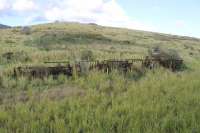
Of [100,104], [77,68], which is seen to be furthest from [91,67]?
[100,104]

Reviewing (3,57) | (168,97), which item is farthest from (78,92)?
(3,57)

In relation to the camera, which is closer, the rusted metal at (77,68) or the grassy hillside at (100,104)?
the grassy hillside at (100,104)

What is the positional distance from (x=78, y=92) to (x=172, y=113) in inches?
140

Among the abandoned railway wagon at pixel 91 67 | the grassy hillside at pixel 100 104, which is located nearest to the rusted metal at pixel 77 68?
the abandoned railway wagon at pixel 91 67

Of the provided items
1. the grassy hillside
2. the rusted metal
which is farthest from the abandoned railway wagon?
the grassy hillside

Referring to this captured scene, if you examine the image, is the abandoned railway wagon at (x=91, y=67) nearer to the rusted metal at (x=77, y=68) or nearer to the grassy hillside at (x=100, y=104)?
the rusted metal at (x=77, y=68)

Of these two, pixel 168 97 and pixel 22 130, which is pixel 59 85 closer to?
pixel 168 97

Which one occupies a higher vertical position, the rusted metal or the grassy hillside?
the rusted metal

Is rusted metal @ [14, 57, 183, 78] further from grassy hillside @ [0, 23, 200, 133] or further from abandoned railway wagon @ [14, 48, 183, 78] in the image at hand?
grassy hillside @ [0, 23, 200, 133]

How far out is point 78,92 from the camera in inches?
455

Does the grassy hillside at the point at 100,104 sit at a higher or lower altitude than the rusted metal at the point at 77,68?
lower

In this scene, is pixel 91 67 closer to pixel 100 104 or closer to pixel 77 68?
pixel 77 68

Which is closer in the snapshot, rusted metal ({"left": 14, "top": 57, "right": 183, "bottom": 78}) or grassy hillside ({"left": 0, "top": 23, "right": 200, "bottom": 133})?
grassy hillside ({"left": 0, "top": 23, "right": 200, "bottom": 133})

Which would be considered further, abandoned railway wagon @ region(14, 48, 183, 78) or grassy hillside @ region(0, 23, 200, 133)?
abandoned railway wagon @ region(14, 48, 183, 78)
